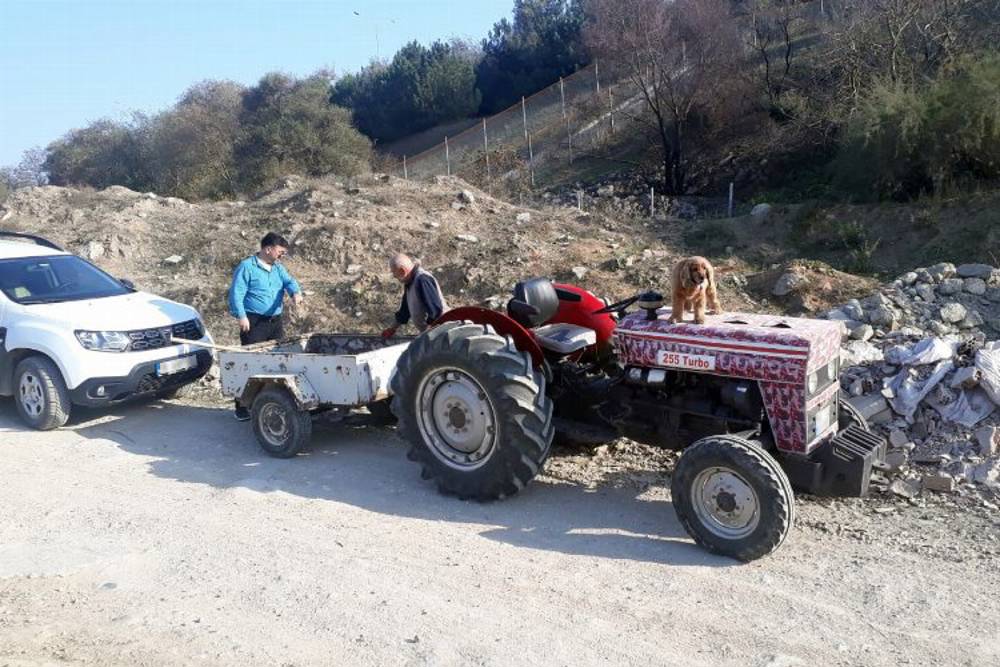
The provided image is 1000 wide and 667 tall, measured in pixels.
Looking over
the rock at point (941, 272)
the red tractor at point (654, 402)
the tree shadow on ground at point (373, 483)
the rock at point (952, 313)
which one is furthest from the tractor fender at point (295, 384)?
the rock at point (941, 272)

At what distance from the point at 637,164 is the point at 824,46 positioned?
686 centimetres

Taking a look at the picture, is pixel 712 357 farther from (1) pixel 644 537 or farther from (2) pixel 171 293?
(2) pixel 171 293

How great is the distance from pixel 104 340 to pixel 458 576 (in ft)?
16.5

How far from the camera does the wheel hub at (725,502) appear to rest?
502cm

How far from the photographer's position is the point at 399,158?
43.7 metres

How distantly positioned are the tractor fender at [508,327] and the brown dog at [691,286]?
102 centimetres

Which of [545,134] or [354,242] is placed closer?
[354,242]

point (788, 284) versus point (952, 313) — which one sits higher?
point (788, 284)

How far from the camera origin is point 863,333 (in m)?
9.01

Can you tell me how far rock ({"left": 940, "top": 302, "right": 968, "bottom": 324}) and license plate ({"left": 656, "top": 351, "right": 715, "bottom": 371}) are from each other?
239 inches

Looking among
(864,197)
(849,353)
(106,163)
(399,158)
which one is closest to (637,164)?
(864,197)

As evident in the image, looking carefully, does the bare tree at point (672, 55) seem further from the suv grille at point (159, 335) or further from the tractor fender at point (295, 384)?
the tractor fender at point (295, 384)

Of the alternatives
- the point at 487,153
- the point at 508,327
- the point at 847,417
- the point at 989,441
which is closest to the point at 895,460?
the point at 847,417

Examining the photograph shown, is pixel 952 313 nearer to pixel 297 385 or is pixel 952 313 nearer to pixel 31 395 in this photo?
pixel 297 385
